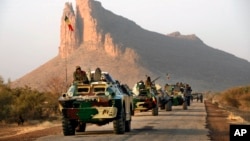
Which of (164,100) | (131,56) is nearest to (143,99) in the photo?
(164,100)

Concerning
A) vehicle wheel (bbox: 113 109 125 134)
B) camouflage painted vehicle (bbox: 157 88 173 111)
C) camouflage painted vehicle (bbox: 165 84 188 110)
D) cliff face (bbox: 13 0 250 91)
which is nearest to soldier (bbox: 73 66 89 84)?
vehicle wheel (bbox: 113 109 125 134)

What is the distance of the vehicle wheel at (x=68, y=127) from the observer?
21375mm

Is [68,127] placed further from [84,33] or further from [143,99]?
[84,33]

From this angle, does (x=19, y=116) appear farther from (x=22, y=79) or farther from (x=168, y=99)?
(x=22, y=79)

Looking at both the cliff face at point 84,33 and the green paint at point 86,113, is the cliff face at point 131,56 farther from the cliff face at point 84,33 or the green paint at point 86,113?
the green paint at point 86,113

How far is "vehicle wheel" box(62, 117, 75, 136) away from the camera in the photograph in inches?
842

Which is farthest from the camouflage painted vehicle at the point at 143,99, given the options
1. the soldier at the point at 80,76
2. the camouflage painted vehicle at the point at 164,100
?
the soldier at the point at 80,76

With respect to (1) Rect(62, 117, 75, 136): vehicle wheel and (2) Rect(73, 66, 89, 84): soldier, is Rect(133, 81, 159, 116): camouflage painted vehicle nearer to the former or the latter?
(2) Rect(73, 66, 89, 84): soldier

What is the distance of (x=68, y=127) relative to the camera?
21453 mm

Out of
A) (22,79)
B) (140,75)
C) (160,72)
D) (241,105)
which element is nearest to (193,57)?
(160,72)

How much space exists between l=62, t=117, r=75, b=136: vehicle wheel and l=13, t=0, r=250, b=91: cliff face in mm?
102070

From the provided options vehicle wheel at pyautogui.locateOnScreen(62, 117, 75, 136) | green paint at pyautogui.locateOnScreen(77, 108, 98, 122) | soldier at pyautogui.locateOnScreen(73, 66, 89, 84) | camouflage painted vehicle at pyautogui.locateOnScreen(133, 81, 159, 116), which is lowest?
vehicle wheel at pyautogui.locateOnScreen(62, 117, 75, 136)

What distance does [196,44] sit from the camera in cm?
17438

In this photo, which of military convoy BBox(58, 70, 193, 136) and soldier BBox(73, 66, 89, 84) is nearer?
military convoy BBox(58, 70, 193, 136)
